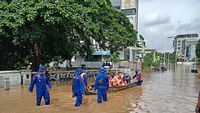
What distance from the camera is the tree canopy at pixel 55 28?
18.4 metres

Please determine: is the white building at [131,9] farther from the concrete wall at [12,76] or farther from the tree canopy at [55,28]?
the concrete wall at [12,76]

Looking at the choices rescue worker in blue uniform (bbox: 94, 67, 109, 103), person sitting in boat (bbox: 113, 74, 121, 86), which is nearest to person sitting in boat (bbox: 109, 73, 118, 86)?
person sitting in boat (bbox: 113, 74, 121, 86)

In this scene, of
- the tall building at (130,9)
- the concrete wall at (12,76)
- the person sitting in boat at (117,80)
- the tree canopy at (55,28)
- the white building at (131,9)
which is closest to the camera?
the tree canopy at (55,28)

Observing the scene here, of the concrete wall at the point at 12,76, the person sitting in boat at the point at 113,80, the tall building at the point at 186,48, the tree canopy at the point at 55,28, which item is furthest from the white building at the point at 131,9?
the tall building at the point at 186,48

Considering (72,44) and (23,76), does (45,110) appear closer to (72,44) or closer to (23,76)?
(23,76)

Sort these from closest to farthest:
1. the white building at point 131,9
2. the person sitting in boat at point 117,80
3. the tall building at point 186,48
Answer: the person sitting in boat at point 117,80
the white building at point 131,9
the tall building at point 186,48

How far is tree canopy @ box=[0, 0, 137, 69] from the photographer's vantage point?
1844 centimetres

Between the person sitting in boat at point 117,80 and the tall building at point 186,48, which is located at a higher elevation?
the tall building at point 186,48

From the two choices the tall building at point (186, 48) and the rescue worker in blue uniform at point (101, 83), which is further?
the tall building at point (186, 48)

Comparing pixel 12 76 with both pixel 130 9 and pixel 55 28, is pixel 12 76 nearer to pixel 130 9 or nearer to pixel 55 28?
pixel 55 28

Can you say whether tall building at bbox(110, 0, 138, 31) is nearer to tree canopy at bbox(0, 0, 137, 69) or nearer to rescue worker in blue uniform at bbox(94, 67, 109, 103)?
tree canopy at bbox(0, 0, 137, 69)

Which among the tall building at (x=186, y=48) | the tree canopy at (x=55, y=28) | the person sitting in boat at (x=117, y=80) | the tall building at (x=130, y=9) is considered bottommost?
the person sitting in boat at (x=117, y=80)

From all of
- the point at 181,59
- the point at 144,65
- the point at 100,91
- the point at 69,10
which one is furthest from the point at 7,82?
the point at 181,59

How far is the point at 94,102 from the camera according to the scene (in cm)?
1387
